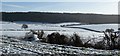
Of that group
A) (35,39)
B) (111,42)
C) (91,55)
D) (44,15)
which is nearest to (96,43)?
(111,42)

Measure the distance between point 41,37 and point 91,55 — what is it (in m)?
5.82

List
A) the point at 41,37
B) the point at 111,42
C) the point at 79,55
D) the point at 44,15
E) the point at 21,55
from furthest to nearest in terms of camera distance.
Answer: the point at 44,15 → the point at 41,37 → the point at 111,42 → the point at 79,55 → the point at 21,55

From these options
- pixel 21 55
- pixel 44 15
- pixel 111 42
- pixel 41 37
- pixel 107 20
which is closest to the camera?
pixel 21 55

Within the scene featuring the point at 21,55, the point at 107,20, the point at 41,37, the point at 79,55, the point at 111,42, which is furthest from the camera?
the point at 107,20

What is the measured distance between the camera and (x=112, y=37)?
12.6m

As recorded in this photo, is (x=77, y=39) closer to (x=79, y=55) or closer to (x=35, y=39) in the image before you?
(x=35, y=39)

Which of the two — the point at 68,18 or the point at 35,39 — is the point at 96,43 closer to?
the point at 35,39

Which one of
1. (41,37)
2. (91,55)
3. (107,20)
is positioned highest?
(91,55)

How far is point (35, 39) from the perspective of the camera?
12750 mm

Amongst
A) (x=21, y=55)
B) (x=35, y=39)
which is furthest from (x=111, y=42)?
(x=21, y=55)

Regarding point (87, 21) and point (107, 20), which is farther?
point (107, 20)

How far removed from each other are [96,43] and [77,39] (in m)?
0.75

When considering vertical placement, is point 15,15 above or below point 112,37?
below

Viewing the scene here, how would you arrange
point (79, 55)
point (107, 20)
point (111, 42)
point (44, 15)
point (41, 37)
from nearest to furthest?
point (79, 55) < point (111, 42) < point (41, 37) < point (44, 15) < point (107, 20)
